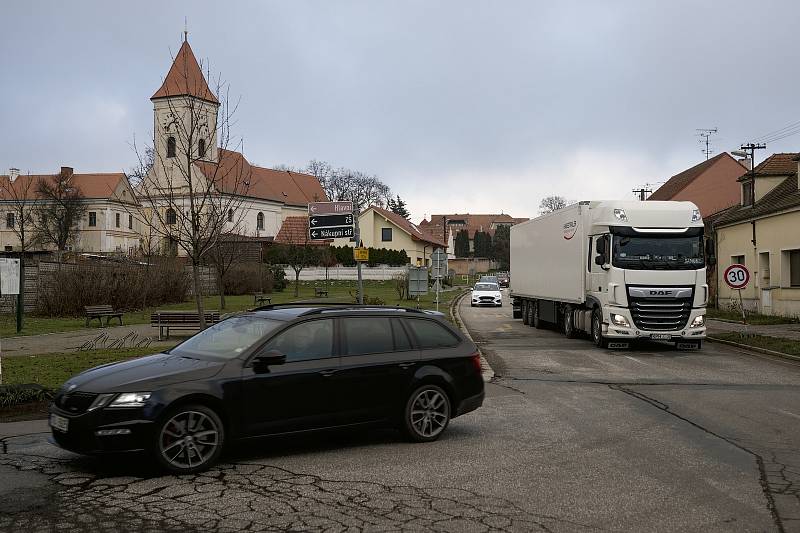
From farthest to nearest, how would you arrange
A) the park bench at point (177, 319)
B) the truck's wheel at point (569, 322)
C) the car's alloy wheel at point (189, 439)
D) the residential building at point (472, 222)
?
the residential building at point (472, 222) → the truck's wheel at point (569, 322) → the park bench at point (177, 319) → the car's alloy wheel at point (189, 439)

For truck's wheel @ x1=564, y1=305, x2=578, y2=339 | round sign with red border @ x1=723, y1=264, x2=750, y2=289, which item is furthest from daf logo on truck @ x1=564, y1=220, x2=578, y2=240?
round sign with red border @ x1=723, y1=264, x2=750, y2=289

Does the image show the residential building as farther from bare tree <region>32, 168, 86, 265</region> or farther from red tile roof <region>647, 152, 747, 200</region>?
red tile roof <region>647, 152, 747, 200</region>

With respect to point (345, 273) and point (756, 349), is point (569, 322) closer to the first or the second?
point (756, 349)

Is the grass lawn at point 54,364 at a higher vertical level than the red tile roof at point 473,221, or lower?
lower

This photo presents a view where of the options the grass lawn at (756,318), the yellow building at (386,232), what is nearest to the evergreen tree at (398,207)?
the yellow building at (386,232)

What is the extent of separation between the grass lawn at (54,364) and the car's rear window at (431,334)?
6.02m

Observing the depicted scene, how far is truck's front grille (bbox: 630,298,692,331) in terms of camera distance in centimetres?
1861

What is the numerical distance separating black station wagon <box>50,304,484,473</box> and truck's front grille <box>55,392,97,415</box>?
0.01 m

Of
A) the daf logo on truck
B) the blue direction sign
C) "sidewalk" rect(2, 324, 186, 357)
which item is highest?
the daf logo on truck

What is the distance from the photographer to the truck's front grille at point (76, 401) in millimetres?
6578

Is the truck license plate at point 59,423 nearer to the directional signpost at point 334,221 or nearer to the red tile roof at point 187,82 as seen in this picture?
the directional signpost at point 334,221

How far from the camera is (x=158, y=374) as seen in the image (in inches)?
271

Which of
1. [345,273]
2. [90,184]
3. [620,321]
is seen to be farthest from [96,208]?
Answer: [620,321]

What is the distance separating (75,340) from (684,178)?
45596mm
